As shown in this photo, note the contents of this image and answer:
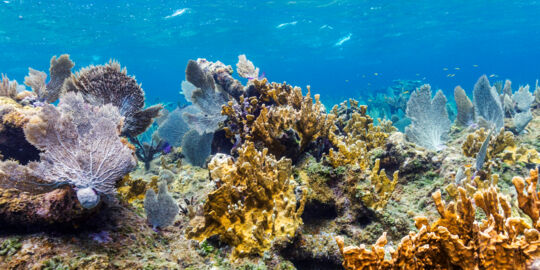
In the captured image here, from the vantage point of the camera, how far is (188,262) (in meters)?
2.45

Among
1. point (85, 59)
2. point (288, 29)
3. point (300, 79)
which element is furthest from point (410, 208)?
point (300, 79)

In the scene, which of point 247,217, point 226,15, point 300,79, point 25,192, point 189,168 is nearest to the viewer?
point 25,192

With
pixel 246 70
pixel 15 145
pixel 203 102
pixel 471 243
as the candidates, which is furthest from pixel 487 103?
pixel 15 145

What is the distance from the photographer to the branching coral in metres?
4.13

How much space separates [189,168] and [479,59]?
101063mm

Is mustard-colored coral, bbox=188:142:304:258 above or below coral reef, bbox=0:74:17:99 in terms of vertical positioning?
below

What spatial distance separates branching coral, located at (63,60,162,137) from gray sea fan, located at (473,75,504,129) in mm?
6987

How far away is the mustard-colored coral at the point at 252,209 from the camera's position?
2.51 meters

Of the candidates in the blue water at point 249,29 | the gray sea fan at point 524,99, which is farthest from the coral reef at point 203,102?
the blue water at point 249,29

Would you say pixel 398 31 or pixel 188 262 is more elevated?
pixel 398 31

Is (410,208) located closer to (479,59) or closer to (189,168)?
(189,168)

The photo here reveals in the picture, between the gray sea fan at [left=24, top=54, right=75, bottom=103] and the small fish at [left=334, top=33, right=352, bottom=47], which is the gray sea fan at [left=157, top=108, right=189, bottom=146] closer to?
the gray sea fan at [left=24, top=54, right=75, bottom=103]

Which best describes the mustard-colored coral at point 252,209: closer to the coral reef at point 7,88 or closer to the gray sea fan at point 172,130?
the coral reef at point 7,88

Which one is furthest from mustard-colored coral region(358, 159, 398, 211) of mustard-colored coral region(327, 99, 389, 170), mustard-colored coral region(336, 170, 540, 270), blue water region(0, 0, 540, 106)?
blue water region(0, 0, 540, 106)
